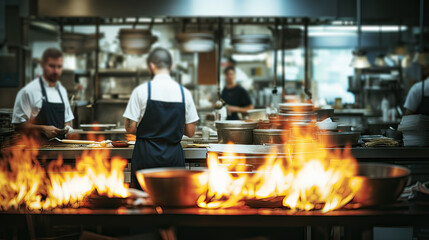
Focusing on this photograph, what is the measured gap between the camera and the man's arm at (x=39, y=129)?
371 cm

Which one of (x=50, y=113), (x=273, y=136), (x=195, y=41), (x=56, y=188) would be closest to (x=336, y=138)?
(x=273, y=136)

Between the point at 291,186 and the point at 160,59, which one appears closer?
the point at 291,186

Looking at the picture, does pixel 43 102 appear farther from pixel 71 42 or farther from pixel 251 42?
pixel 251 42

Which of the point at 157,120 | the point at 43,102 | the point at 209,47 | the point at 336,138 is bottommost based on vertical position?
the point at 336,138

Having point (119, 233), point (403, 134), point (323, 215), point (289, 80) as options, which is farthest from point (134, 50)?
point (289, 80)

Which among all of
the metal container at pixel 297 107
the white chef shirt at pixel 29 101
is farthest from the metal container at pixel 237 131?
the white chef shirt at pixel 29 101

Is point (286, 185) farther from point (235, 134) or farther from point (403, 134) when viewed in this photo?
point (403, 134)

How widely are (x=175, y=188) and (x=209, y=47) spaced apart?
4.05 metres

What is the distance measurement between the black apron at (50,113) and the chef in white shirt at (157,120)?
1.22 meters

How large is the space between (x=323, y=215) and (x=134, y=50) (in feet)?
14.9

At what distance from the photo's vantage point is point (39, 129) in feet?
12.5

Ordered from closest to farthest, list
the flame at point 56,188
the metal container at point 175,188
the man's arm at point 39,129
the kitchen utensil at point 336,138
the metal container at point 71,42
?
the metal container at point 175,188
the flame at point 56,188
the kitchen utensil at point 336,138
the man's arm at point 39,129
the metal container at point 71,42

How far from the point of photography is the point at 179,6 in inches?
219

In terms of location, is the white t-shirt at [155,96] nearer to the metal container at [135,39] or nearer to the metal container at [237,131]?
the metal container at [237,131]
